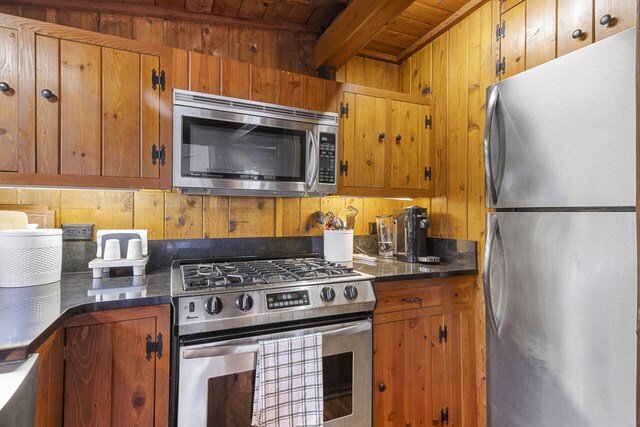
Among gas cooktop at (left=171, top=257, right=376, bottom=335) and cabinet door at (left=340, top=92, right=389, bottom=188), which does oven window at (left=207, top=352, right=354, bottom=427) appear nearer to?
gas cooktop at (left=171, top=257, right=376, bottom=335)

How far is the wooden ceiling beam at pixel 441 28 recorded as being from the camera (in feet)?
6.53

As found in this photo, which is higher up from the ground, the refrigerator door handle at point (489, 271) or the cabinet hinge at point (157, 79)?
the cabinet hinge at point (157, 79)

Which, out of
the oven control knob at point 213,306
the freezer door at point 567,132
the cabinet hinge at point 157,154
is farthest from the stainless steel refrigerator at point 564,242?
the cabinet hinge at point 157,154

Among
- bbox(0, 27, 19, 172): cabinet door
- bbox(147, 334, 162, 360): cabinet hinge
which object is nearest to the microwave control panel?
bbox(147, 334, 162, 360): cabinet hinge

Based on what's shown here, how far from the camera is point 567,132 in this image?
1280mm

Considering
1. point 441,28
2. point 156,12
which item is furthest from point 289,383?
point 441,28

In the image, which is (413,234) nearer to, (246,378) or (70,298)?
(246,378)

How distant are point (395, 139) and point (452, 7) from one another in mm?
845

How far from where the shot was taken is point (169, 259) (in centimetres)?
188

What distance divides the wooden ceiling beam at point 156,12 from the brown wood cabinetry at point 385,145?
24.6 inches

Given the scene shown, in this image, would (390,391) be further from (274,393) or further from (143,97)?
(143,97)

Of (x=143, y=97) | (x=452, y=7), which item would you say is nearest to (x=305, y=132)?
(x=143, y=97)

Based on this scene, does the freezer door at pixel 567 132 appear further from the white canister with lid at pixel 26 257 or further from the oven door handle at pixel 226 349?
the white canister with lid at pixel 26 257

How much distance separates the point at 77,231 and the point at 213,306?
3.17 ft
